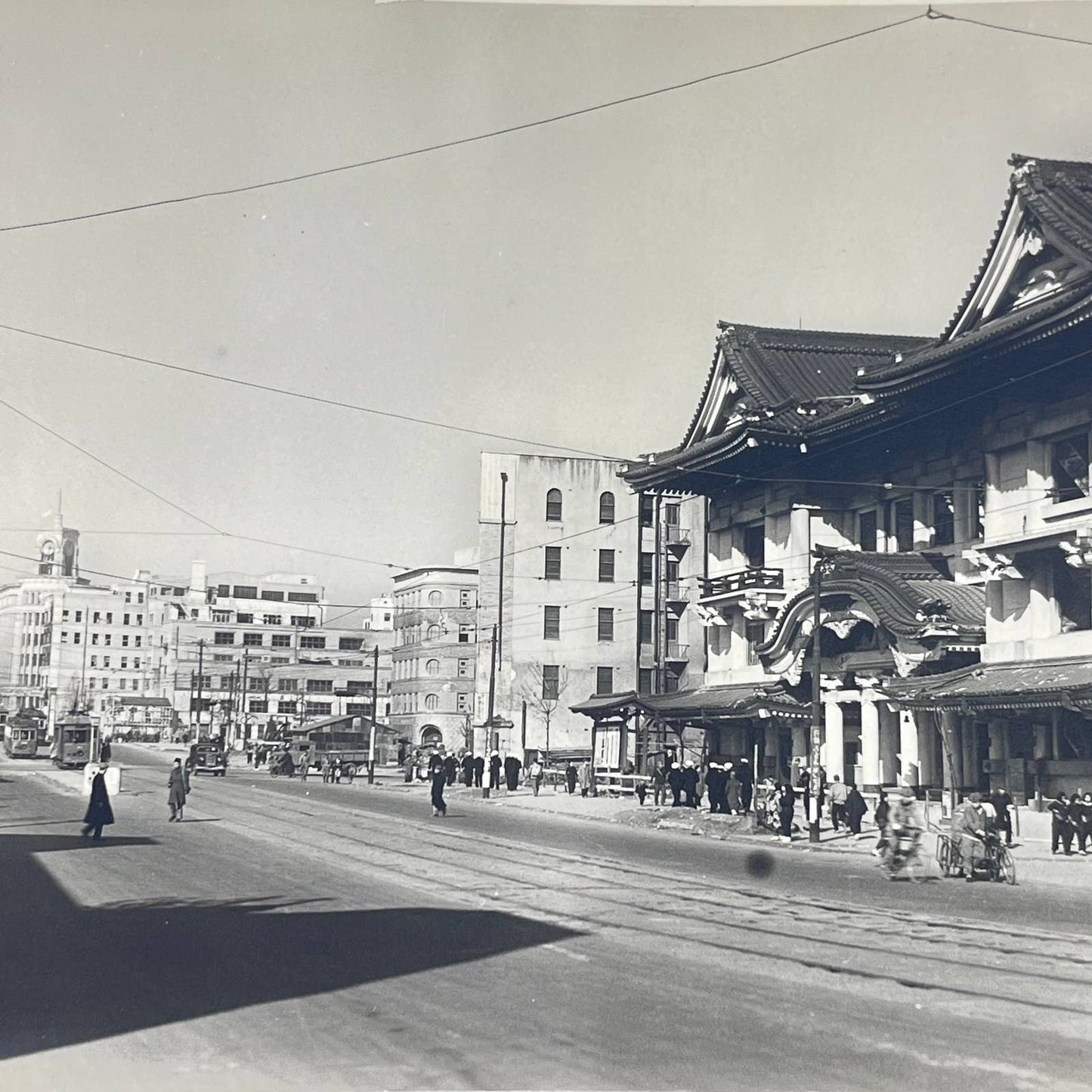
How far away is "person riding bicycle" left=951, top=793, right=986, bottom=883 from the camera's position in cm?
2078

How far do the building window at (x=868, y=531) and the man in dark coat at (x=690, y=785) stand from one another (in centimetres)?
849

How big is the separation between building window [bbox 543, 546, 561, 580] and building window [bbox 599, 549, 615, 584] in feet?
7.85

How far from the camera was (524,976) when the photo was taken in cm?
1097

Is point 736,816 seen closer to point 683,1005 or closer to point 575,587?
point 683,1005

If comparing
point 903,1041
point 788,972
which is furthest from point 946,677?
point 903,1041

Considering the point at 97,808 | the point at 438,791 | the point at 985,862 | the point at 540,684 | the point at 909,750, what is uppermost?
the point at 540,684

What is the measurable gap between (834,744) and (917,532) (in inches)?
266

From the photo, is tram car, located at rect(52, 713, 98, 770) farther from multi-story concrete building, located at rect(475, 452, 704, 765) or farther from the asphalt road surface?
the asphalt road surface

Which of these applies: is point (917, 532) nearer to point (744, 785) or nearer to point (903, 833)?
point (744, 785)

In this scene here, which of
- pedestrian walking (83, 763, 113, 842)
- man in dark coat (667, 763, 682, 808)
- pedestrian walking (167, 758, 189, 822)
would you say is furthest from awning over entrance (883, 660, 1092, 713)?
pedestrian walking (83, 763, 113, 842)

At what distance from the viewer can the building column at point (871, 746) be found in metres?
36.0

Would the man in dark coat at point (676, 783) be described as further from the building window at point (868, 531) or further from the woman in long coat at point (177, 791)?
the woman in long coat at point (177, 791)

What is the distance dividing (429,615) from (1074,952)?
84005 millimetres

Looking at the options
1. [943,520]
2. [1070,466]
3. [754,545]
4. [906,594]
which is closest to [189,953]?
[1070,466]
